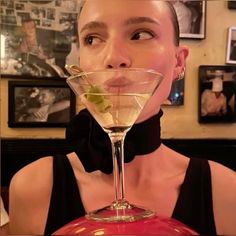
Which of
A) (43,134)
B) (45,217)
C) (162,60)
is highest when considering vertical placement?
(162,60)

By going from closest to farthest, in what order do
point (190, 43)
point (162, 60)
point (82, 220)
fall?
point (82, 220), point (162, 60), point (190, 43)

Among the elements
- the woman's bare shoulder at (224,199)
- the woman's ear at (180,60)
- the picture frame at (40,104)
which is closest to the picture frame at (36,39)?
the picture frame at (40,104)

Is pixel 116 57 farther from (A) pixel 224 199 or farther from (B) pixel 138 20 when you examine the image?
(A) pixel 224 199

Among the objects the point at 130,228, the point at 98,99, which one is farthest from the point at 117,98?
the point at 130,228

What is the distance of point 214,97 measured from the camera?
25.3 inches

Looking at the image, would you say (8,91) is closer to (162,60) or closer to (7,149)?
(7,149)

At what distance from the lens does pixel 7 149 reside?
0.67m

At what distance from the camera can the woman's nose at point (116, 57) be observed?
1.40 ft

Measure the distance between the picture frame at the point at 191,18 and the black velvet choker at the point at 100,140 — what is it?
0.61 ft

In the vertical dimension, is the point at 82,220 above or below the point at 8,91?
below

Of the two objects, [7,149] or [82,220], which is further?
[7,149]

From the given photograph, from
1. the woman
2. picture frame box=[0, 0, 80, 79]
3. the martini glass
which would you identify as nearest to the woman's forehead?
the woman

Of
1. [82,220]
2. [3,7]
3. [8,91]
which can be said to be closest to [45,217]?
[82,220]

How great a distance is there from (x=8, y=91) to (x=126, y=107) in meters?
0.40
